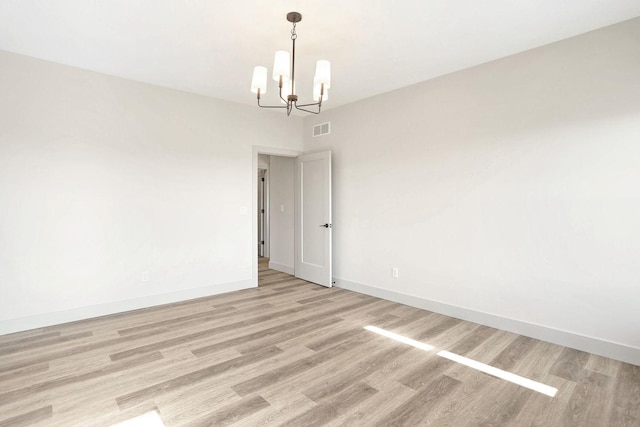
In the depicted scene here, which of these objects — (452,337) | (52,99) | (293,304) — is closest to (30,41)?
(52,99)

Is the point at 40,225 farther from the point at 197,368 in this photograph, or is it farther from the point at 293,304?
the point at 293,304

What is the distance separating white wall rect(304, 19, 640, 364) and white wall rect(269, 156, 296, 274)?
6.27ft

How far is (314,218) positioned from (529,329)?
328cm

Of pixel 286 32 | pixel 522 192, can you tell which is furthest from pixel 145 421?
pixel 522 192

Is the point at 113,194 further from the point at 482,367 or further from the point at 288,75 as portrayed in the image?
the point at 482,367

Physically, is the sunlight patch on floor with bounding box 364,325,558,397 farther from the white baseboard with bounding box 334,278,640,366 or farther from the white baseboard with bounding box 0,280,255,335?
the white baseboard with bounding box 0,280,255,335

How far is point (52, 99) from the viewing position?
3.47 metres

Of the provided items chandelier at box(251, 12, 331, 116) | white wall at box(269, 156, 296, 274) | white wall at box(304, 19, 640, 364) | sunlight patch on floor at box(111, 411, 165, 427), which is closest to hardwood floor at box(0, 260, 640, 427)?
sunlight patch on floor at box(111, 411, 165, 427)

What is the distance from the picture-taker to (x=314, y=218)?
539 cm

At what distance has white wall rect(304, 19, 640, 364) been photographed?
2748 millimetres

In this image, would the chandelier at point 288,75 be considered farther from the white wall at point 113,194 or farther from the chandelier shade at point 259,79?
the white wall at point 113,194

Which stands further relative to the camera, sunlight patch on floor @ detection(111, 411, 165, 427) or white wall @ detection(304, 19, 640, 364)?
white wall @ detection(304, 19, 640, 364)

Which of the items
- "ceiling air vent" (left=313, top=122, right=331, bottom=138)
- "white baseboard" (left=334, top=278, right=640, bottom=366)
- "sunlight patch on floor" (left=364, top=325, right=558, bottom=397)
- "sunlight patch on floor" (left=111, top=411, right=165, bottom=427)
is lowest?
"sunlight patch on floor" (left=364, top=325, right=558, bottom=397)

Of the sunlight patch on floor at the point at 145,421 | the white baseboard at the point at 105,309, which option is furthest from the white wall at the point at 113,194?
the sunlight patch on floor at the point at 145,421
